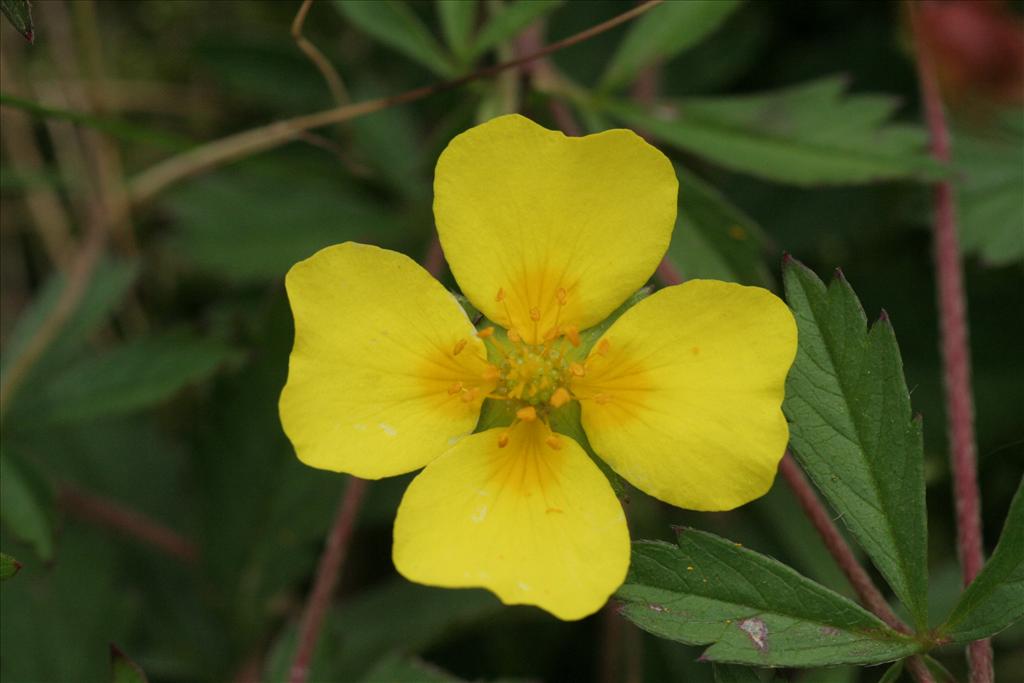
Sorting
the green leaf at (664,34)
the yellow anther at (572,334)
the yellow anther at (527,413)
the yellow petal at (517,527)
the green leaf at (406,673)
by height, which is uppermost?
the green leaf at (664,34)

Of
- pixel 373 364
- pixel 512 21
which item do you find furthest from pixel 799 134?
pixel 373 364

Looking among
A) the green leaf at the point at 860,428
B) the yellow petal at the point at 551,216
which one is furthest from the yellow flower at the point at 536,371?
the green leaf at the point at 860,428

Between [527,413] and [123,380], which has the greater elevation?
[527,413]

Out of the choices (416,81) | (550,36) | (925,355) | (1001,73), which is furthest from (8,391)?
(1001,73)

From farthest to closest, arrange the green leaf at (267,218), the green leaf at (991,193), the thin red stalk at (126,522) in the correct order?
the green leaf at (267,218) < the thin red stalk at (126,522) < the green leaf at (991,193)

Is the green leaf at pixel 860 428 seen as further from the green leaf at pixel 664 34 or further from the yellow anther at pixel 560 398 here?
the green leaf at pixel 664 34

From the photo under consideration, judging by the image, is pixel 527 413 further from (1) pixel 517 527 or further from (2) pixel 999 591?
(2) pixel 999 591
